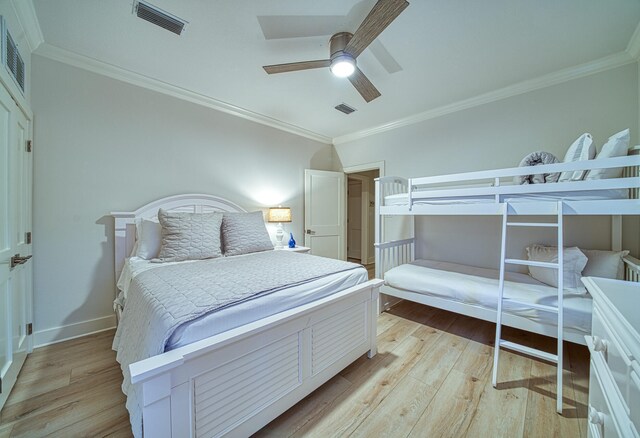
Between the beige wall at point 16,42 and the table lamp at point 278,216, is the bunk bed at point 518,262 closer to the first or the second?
the table lamp at point 278,216

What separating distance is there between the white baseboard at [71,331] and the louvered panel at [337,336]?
91.2 inches

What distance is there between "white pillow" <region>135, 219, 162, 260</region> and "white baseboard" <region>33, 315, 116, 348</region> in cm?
85

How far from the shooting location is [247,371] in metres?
1.21

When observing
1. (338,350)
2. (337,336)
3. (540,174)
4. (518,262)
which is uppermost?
(540,174)

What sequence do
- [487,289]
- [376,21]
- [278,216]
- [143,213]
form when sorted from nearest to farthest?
[376,21] → [487,289] → [143,213] → [278,216]

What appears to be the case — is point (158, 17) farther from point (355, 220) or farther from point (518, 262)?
point (355, 220)

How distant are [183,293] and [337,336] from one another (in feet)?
3.39

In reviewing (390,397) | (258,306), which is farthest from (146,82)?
(390,397)

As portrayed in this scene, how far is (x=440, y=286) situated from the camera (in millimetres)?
2359

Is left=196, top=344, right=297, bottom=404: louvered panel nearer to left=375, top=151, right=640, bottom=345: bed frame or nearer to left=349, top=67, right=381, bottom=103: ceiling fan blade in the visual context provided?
left=375, top=151, right=640, bottom=345: bed frame

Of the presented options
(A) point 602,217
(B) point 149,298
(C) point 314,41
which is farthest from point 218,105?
(A) point 602,217

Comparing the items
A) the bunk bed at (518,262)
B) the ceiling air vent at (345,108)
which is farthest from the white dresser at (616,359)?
the ceiling air vent at (345,108)

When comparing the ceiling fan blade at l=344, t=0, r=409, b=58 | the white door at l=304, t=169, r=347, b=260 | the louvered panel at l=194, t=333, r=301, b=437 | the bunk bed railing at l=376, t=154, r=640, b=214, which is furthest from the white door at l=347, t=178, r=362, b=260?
the louvered panel at l=194, t=333, r=301, b=437

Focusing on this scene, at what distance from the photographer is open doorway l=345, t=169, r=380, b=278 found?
563cm
